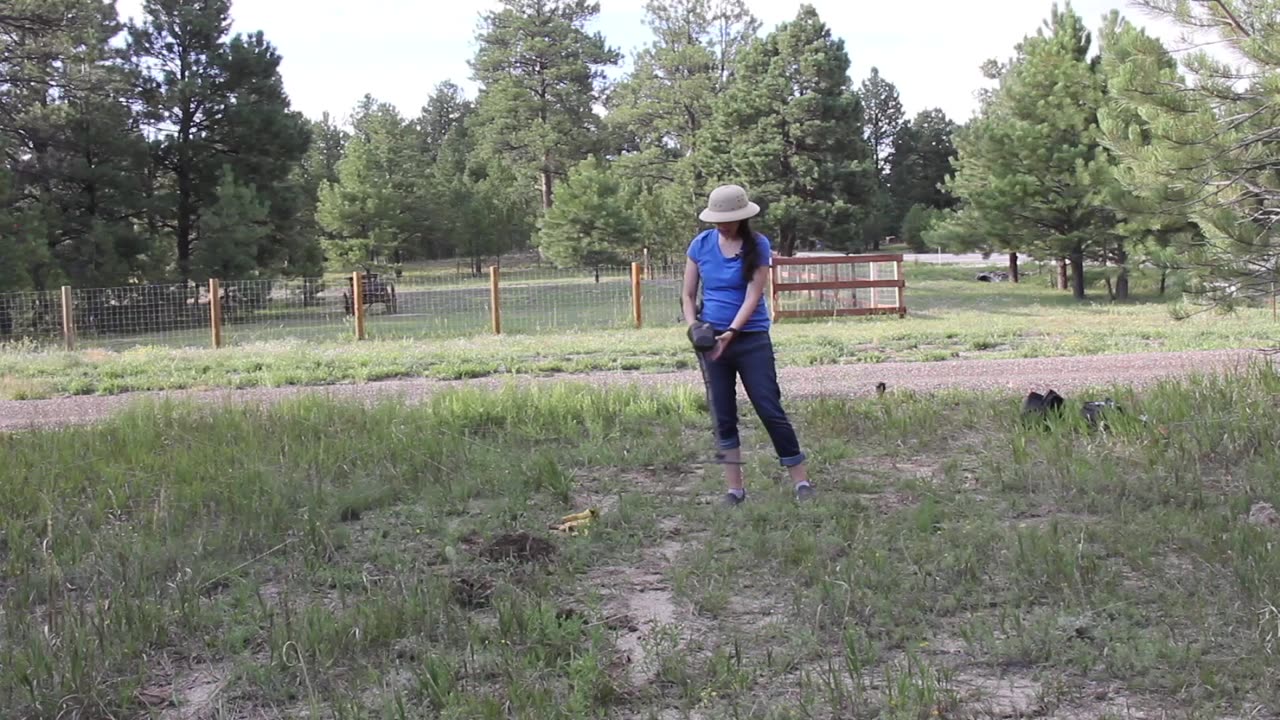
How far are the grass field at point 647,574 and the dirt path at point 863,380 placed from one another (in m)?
2.38

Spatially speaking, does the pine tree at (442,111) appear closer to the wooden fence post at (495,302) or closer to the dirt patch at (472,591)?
the wooden fence post at (495,302)

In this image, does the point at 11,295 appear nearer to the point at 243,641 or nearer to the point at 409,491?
the point at 409,491

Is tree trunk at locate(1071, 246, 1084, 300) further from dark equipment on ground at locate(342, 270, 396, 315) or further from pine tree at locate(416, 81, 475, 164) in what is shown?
pine tree at locate(416, 81, 475, 164)

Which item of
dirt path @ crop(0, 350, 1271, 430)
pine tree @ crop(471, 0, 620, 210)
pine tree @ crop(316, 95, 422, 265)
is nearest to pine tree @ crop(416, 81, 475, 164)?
pine tree @ crop(471, 0, 620, 210)

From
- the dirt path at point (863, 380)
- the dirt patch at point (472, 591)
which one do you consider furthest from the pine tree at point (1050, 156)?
the dirt patch at point (472, 591)

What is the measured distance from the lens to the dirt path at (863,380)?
945cm

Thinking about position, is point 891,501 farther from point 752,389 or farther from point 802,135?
point 802,135

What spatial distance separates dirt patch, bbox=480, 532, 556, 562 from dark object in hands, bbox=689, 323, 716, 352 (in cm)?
122

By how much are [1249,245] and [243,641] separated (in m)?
7.71

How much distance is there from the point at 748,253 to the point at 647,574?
1737mm

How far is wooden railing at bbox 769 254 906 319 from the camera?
67.6 feet

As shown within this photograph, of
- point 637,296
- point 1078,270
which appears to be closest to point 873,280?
point 637,296

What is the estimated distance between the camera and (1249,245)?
840 cm

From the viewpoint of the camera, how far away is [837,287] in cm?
2066
